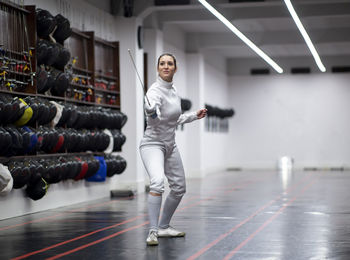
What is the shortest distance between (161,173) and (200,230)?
1.43 m

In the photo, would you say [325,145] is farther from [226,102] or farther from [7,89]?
[7,89]

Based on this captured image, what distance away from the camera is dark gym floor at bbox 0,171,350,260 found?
629cm

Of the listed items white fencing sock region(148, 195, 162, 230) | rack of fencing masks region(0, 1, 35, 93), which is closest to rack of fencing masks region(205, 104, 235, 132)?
rack of fencing masks region(0, 1, 35, 93)

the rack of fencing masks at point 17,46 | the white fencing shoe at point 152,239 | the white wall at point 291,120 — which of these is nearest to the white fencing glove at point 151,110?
the white fencing shoe at point 152,239

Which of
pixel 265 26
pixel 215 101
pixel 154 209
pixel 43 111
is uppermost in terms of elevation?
pixel 265 26

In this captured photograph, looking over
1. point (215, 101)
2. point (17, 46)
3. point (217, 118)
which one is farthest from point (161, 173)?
point (217, 118)

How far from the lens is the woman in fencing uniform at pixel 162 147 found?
22.1 feet

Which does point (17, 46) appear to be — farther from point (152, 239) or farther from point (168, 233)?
point (152, 239)

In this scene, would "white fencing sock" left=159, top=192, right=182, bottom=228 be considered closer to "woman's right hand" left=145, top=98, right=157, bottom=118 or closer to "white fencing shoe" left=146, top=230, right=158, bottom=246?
"white fencing shoe" left=146, top=230, right=158, bottom=246

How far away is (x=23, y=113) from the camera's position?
30.8 ft

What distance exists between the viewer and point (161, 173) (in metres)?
6.75

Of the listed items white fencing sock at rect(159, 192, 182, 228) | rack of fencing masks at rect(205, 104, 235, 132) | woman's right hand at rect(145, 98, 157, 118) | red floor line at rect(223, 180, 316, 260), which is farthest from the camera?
rack of fencing masks at rect(205, 104, 235, 132)

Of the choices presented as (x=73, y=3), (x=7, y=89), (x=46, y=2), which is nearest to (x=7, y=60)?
(x=7, y=89)

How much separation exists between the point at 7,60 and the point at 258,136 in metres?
18.5
